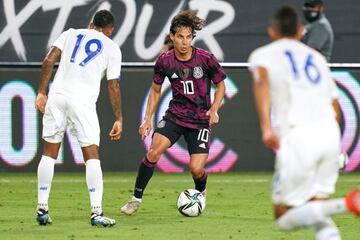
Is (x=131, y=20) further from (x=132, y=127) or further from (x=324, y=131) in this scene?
(x=324, y=131)

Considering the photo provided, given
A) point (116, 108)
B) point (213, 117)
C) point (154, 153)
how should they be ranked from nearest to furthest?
point (116, 108), point (213, 117), point (154, 153)

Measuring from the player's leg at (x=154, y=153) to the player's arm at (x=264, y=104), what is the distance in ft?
14.6

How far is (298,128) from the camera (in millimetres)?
7770

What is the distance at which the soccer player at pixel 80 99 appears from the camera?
1097cm

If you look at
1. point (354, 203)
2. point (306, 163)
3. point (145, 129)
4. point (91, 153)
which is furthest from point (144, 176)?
point (354, 203)

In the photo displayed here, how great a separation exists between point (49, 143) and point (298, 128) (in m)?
3.87

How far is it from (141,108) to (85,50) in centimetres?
630

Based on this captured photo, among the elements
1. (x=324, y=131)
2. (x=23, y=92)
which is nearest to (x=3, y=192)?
(x=23, y=92)

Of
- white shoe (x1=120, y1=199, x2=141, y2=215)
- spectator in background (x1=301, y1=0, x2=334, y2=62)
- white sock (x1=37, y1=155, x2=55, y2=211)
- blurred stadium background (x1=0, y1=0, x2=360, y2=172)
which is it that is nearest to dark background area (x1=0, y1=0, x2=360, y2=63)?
blurred stadium background (x1=0, y1=0, x2=360, y2=172)

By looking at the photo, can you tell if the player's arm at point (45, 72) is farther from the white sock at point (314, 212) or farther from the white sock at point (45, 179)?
the white sock at point (314, 212)

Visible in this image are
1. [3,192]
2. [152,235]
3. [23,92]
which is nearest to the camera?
[152,235]

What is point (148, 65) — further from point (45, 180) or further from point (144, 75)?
point (45, 180)

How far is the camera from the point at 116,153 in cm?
1725

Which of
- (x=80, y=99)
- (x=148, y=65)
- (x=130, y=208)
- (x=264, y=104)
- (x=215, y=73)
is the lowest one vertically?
(x=148, y=65)
